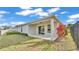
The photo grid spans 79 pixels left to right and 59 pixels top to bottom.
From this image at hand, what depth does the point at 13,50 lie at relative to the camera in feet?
9.29

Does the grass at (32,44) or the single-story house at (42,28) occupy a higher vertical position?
the single-story house at (42,28)

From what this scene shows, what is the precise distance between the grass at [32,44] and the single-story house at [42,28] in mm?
63

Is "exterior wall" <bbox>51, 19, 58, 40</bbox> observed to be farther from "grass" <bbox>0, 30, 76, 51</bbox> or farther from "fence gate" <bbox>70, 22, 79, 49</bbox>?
"fence gate" <bbox>70, 22, 79, 49</bbox>

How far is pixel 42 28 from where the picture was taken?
113 inches

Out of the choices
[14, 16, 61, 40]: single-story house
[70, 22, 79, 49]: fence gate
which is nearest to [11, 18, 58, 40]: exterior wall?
[14, 16, 61, 40]: single-story house

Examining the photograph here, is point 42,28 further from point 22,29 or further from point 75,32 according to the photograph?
point 75,32

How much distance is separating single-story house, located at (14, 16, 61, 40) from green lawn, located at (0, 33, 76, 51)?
0.21 feet

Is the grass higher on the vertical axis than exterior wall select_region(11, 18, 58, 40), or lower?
lower

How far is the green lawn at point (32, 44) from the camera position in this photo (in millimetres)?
2844

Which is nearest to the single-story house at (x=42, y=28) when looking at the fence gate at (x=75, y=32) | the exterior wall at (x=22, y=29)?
the exterior wall at (x=22, y=29)

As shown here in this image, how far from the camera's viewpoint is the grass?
112 inches

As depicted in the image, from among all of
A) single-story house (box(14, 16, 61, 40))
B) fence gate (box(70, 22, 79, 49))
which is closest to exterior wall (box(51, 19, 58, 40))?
single-story house (box(14, 16, 61, 40))

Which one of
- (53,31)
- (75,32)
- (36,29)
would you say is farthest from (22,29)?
(75,32)

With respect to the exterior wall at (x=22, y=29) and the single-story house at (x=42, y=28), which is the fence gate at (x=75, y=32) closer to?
the single-story house at (x=42, y=28)
